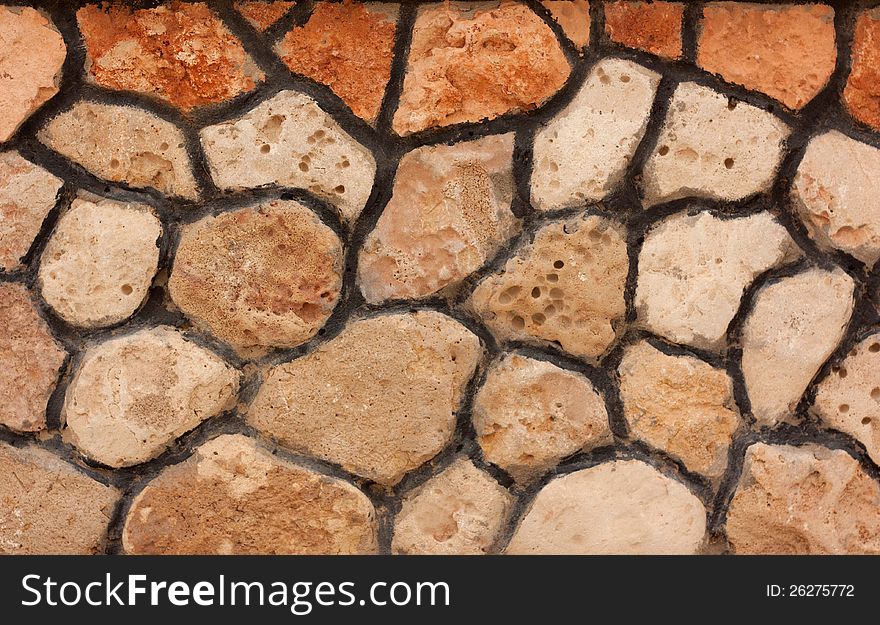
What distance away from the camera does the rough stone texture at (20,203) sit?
105 centimetres

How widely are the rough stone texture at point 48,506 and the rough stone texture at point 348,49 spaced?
0.60 metres

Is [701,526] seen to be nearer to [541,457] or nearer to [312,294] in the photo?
[541,457]

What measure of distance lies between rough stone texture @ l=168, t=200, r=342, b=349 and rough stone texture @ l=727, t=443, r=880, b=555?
623mm

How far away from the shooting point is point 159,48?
3.43 ft

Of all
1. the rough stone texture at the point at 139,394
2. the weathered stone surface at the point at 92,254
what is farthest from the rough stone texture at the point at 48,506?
the weathered stone surface at the point at 92,254

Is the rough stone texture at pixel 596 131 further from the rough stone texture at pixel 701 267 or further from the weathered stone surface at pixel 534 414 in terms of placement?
the weathered stone surface at pixel 534 414

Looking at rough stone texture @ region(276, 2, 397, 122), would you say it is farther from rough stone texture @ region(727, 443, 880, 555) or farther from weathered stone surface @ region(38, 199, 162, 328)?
rough stone texture @ region(727, 443, 880, 555)

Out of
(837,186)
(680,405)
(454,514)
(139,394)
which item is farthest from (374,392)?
Result: (837,186)

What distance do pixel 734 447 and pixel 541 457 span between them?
0.26 meters

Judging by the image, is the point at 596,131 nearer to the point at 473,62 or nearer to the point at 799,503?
the point at 473,62

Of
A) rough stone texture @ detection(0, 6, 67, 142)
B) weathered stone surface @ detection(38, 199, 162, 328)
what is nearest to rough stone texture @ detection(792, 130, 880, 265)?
weathered stone surface @ detection(38, 199, 162, 328)

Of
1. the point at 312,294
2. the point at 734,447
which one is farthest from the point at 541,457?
the point at 312,294

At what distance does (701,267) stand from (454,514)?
1.53 ft

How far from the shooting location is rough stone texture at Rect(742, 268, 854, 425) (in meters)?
1.11
